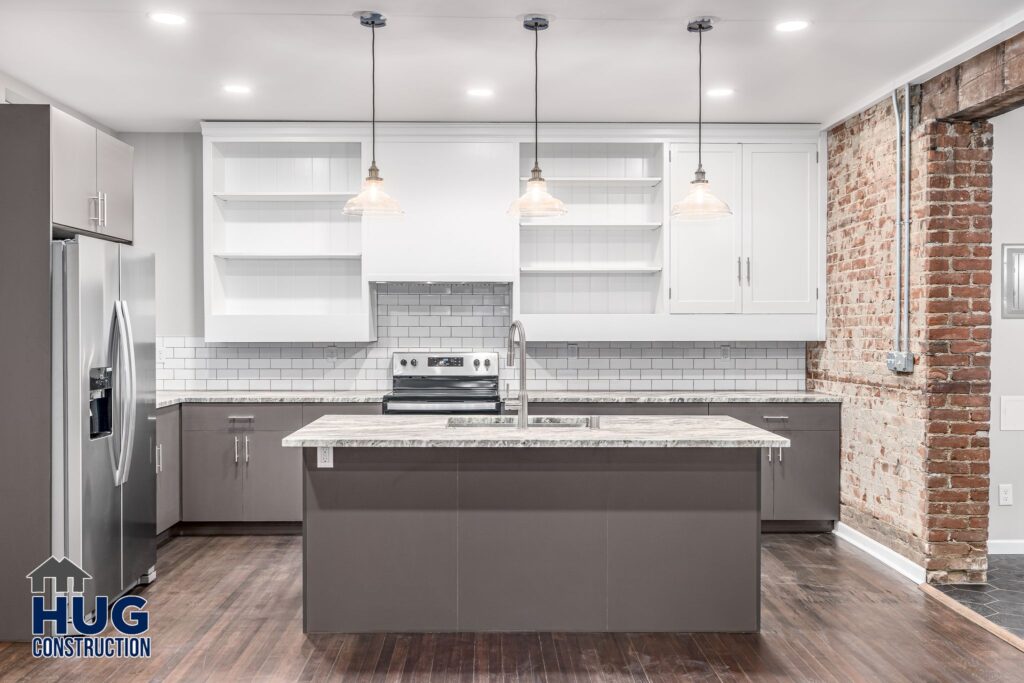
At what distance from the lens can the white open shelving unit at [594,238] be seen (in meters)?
5.49

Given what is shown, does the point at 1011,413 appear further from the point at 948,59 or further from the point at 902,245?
the point at 948,59

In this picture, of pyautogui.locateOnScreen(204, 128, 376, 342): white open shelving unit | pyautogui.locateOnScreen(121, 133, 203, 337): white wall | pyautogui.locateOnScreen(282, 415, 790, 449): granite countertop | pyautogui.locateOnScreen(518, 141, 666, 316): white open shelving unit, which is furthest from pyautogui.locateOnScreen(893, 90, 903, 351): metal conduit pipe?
pyautogui.locateOnScreen(121, 133, 203, 337): white wall

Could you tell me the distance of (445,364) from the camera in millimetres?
5445

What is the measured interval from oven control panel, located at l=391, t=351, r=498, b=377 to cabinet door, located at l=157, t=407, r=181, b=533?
148 cm

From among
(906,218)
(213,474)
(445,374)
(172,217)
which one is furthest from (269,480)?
(906,218)

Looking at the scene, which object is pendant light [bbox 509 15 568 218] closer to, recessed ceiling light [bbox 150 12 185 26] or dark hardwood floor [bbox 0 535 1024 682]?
recessed ceiling light [bbox 150 12 185 26]

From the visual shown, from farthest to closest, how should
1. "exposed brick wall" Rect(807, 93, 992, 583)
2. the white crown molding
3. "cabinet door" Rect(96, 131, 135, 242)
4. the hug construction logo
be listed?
"exposed brick wall" Rect(807, 93, 992, 583) → "cabinet door" Rect(96, 131, 135, 242) → the white crown molding → the hug construction logo

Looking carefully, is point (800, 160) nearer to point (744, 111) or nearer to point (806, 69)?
point (744, 111)

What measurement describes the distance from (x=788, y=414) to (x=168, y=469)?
13.1ft

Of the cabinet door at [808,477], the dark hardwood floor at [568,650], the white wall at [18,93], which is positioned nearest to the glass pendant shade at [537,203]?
the dark hardwood floor at [568,650]

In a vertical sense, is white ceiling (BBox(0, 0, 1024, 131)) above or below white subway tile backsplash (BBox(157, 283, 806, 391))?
above

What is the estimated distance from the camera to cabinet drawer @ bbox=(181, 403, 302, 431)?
4.94 m

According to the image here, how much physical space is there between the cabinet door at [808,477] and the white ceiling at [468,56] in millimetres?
2155

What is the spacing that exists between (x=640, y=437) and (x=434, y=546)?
1.00 meters
